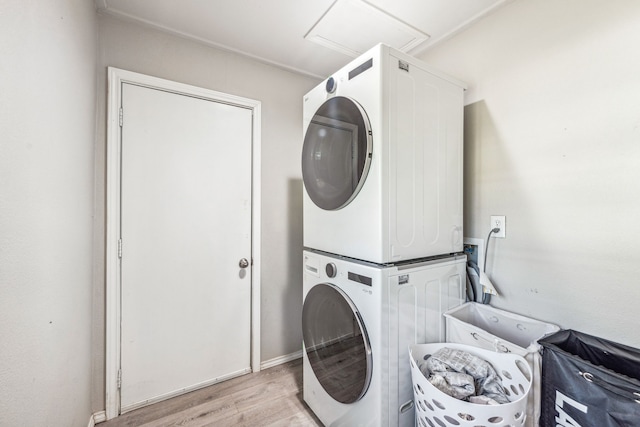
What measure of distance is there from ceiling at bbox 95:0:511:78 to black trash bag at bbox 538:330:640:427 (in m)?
1.76

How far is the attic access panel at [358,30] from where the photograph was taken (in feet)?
5.04

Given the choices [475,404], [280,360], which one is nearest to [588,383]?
[475,404]

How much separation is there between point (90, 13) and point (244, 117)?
0.95 metres

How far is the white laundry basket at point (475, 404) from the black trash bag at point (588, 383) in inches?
3.4

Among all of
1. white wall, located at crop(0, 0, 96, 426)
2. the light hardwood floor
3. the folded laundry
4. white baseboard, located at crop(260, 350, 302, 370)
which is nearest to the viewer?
white wall, located at crop(0, 0, 96, 426)

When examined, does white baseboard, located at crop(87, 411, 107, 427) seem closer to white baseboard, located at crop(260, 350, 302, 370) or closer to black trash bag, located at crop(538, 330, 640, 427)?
white baseboard, located at crop(260, 350, 302, 370)

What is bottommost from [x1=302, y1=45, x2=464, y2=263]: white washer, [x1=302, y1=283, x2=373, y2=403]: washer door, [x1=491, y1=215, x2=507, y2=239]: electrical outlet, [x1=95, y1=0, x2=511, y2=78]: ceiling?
[x1=302, y1=283, x2=373, y2=403]: washer door

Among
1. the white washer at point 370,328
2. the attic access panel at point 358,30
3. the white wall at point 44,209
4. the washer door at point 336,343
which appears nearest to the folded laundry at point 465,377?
the white washer at point 370,328

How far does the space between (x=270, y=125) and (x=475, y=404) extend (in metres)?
2.07

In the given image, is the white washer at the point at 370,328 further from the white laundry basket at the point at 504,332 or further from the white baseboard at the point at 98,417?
the white baseboard at the point at 98,417

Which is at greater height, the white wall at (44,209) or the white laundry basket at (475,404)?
the white wall at (44,209)

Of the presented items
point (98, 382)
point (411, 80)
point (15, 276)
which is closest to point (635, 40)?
point (411, 80)

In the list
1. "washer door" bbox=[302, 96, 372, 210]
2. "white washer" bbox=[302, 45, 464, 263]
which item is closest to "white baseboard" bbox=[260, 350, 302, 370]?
"white washer" bbox=[302, 45, 464, 263]

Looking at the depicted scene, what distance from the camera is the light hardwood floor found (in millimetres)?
1581
